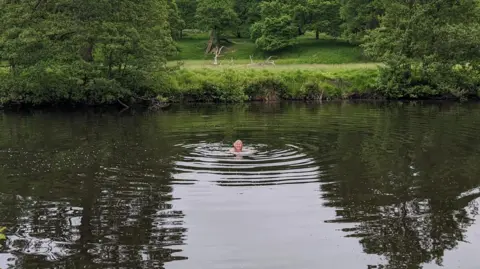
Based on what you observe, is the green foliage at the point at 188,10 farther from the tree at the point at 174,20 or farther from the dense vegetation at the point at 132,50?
the dense vegetation at the point at 132,50

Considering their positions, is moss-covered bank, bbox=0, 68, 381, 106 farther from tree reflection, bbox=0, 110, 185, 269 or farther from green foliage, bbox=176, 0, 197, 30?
green foliage, bbox=176, 0, 197, 30

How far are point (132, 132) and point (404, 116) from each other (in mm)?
16773

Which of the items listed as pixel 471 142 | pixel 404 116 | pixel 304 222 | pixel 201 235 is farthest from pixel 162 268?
pixel 404 116

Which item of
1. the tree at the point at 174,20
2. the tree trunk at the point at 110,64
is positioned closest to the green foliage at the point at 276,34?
the tree at the point at 174,20

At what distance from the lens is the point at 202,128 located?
28.6 m

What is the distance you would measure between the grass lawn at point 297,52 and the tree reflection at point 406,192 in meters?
40.1

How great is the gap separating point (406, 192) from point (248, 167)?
543 centimetres

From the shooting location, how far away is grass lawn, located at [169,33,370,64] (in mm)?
64875

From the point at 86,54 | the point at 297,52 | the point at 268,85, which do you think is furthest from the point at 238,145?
the point at 297,52

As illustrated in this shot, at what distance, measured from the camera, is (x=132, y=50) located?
39.0 m

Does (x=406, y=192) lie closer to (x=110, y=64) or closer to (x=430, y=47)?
(x=110, y=64)

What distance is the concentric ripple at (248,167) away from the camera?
649 inches

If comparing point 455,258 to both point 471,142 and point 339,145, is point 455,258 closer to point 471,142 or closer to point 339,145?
point 339,145

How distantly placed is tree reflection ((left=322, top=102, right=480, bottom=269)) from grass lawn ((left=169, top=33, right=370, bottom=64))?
4013cm
